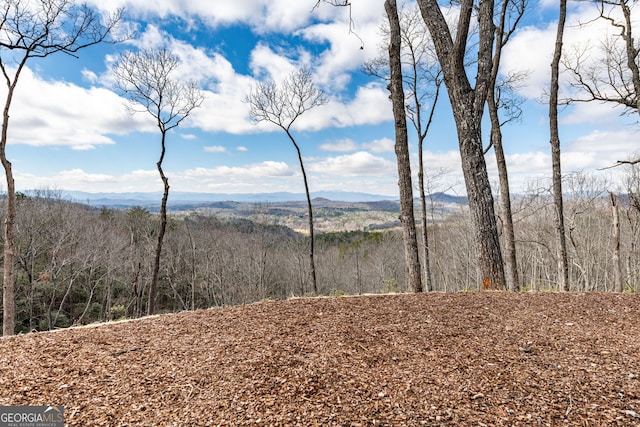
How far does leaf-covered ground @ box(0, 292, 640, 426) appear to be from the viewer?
4.77 feet

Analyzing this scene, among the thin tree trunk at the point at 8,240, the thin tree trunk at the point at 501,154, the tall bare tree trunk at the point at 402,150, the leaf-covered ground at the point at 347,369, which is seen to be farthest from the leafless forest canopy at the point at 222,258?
the thin tree trunk at the point at 8,240

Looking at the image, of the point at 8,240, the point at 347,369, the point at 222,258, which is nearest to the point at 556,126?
the point at 347,369

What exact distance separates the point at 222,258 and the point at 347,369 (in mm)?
21989

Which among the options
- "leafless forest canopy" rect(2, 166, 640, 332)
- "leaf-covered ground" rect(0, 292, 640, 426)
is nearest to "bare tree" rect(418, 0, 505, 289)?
"leaf-covered ground" rect(0, 292, 640, 426)

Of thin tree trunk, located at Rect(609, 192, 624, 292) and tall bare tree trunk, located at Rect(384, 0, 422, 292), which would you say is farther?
thin tree trunk, located at Rect(609, 192, 624, 292)

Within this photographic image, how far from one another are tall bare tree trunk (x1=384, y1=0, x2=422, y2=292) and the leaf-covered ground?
6.14ft

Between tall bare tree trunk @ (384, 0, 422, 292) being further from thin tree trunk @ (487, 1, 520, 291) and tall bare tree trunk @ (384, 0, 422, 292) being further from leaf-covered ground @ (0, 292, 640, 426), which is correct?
thin tree trunk @ (487, 1, 520, 291)

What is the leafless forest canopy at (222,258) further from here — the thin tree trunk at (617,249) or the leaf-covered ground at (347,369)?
the leaf-covered ground at (347,369)

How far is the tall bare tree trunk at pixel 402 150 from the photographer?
15.5 feet

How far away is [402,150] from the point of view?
4691 mm

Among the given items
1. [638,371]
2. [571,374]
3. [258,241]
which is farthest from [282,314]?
[258,241]

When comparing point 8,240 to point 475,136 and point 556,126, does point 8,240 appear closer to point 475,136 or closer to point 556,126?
point 475,136

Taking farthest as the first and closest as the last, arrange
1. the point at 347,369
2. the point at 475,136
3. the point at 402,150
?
the point at 402,150
the point at 475,136
the point at 347,369

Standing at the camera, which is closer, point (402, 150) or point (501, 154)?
point (402, 150)
